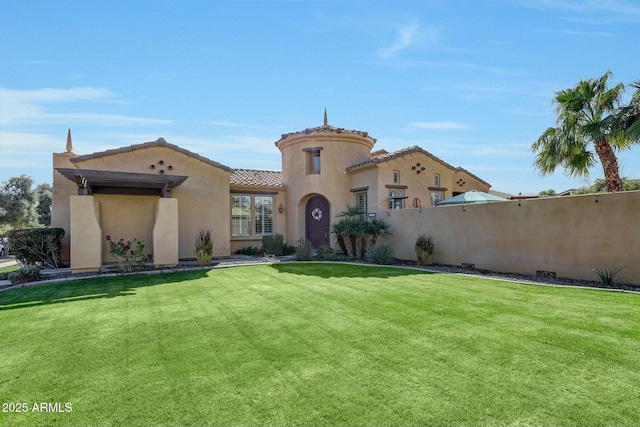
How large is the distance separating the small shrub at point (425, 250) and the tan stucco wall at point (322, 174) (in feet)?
22.5

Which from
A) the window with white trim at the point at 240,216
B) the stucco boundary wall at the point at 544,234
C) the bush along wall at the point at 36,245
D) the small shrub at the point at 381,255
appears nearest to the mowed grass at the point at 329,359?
the stucco boundary wall at the point at 544,234

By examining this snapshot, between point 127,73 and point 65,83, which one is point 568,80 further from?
point 65,83

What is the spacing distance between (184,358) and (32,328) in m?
3.87

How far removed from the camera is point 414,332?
579cm

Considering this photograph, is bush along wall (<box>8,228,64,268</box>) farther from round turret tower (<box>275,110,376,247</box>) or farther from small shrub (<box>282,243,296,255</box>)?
round turret tower (<box>275,110,376,247</box>)

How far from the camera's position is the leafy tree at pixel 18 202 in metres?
41.2

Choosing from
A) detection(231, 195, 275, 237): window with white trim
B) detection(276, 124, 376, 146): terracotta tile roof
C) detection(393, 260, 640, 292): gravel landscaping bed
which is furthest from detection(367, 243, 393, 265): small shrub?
detection(276, 124, 376, 146): terracotta tile roof

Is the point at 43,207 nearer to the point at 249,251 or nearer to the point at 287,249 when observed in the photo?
the point at 249,251

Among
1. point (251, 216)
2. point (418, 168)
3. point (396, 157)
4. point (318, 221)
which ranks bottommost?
point (318, 221)

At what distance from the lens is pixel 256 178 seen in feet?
74.3

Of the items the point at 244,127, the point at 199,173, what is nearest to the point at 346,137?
the point at 244,127

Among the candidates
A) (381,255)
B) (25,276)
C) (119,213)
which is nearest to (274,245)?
(381,255)

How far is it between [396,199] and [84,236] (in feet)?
50.7

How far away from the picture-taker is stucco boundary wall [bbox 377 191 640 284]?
9742 millimetres
